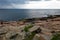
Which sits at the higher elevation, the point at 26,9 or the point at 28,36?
the point at 28,36

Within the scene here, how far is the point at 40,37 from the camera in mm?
3092

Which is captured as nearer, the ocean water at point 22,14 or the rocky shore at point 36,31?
the rocky shore at point 36,31

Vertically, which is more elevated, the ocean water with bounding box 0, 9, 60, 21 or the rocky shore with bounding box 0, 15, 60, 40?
the rocky shore with bounding box 0, 15, 60, 40

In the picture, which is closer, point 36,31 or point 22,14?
point 36,31

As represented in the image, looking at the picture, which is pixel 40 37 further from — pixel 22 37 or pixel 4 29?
pixel 4 29

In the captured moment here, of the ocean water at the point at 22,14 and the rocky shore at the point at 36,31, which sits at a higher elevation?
the rocky shore at the point at 36,31

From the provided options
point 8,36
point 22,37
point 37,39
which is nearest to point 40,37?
point 37,39

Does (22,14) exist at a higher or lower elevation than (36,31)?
lower

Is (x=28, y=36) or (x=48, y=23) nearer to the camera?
(x=28, y=36)

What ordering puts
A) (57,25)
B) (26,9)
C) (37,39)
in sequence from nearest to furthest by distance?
(37,39) < (57,25) < (26,9)

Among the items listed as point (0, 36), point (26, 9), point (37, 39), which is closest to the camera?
point (37, 39)

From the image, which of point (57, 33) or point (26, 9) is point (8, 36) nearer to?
point (57, 33)

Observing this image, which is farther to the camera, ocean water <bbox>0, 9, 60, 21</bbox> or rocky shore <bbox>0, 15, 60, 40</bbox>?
ocean water <bbox>0, 9, 60, 21</bbox>

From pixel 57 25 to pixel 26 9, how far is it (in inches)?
129
